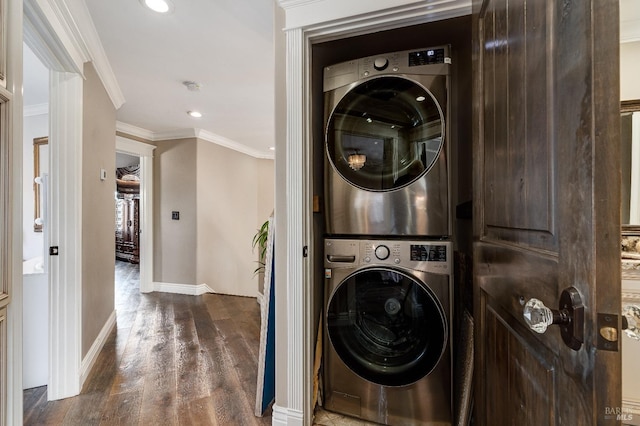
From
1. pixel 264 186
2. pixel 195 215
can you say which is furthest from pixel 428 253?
pixel 264 186

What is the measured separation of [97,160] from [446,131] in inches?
101

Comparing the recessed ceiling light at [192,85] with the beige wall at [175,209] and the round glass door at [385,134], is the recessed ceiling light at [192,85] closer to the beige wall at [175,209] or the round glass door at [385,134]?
the beige wall at [175,209]

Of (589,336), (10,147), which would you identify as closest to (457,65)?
(589,336)

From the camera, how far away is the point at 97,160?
2.29 m

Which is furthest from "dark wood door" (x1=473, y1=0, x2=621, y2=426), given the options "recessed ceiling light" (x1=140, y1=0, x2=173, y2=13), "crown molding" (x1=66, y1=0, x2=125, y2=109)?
"crown molding" (x1=66, y1=0, x2=125, y2=109)

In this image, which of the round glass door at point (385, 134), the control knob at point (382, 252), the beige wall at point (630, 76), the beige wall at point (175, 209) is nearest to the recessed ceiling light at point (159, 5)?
the round glass door at point (385, 134)

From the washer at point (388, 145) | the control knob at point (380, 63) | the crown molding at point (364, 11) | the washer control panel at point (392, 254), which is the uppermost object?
the crown molding at point (364, 11)

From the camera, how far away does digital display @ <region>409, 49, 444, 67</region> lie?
4.42 ft

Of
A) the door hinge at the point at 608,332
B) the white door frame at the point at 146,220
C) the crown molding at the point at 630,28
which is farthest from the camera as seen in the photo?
the white door frame at the point at 146,220

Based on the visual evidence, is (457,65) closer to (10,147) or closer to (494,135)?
(494,135)

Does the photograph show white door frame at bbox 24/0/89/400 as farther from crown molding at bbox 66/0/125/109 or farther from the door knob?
the door knob

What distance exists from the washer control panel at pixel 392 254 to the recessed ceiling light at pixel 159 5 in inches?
63.1

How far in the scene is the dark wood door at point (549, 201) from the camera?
16.8 inches

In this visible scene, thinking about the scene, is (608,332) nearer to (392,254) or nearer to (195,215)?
(392,254)
